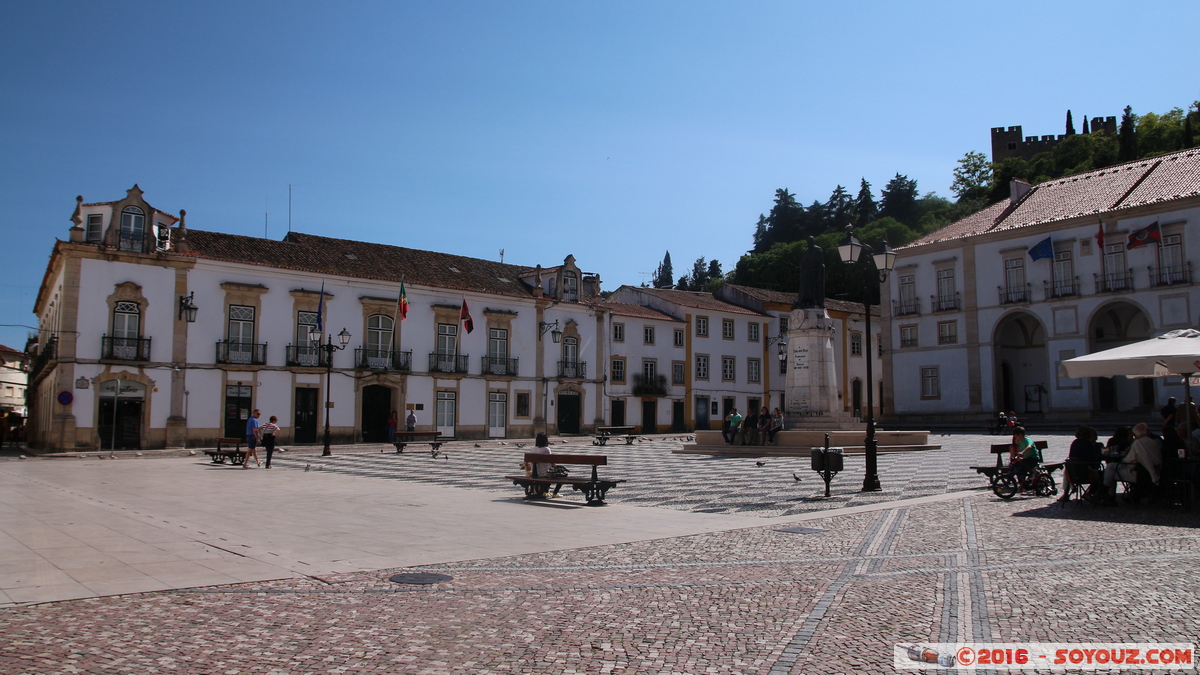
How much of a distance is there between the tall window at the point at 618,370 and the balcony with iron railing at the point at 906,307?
16.3 m

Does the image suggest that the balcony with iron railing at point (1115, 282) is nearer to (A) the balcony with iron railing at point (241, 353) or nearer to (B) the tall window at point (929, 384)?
(B) the tall window at point (929, 384)

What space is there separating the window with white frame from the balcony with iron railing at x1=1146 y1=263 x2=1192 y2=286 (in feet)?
32.9

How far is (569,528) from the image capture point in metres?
10.9

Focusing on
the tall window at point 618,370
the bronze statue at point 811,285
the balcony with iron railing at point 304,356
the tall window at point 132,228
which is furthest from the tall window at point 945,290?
the tall window at point 132,228

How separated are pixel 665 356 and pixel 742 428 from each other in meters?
24.3

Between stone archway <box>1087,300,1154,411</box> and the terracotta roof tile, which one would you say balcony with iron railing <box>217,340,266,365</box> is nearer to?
the terracotta roof tile

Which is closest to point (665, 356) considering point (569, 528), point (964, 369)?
point (964, 369)

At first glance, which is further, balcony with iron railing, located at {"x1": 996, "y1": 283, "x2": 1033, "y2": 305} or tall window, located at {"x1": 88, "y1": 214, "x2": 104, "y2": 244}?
balcony with iron railing, located at {"x1": 996, "y1": 283, "x2": 1033, "y2": 305}

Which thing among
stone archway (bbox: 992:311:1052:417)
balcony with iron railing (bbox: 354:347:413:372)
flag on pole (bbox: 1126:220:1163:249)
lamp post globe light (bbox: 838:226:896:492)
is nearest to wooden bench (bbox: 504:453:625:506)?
lamp post globe light (bbox: 838:226:896:492)

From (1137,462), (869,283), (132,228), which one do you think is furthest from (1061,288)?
(132,228)

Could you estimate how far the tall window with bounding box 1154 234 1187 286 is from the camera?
39.7 metres

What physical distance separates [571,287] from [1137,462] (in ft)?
127

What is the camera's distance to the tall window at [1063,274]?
4359cm

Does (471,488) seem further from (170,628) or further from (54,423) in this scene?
(54,423)
